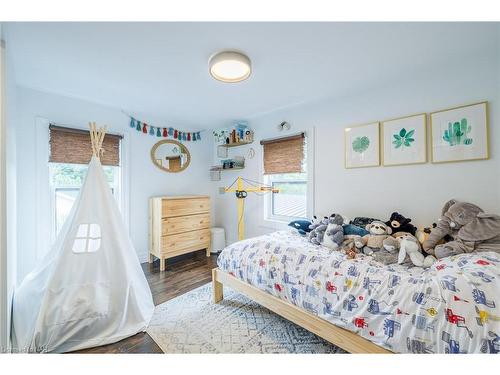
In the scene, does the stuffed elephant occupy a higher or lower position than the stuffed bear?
higher

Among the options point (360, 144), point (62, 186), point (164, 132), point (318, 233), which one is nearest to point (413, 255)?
point (318, 233)

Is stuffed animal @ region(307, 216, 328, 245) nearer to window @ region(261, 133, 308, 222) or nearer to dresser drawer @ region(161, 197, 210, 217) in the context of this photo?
window @ region(261, 133, 308, 222)

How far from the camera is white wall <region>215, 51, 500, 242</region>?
5.91 feet

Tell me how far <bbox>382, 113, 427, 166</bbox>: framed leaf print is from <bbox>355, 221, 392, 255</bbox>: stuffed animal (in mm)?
719

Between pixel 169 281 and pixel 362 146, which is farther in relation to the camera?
pixel 169 281

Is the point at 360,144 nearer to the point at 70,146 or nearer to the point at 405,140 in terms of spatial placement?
the point at 405,140

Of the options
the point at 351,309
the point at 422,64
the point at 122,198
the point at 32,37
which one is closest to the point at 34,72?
the point at 32,37

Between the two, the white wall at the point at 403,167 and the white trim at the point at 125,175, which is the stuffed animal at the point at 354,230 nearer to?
the white wall at the point at 403,167

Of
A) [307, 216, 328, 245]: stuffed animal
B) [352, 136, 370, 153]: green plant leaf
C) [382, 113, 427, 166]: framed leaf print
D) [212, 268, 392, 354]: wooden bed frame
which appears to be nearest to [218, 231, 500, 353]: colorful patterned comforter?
[212, 268, 392, 354]: wooden bed frame

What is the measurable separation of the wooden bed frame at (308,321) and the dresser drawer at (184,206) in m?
1.35

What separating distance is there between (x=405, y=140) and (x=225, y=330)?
249 centimetres

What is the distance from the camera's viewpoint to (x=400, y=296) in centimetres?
120
